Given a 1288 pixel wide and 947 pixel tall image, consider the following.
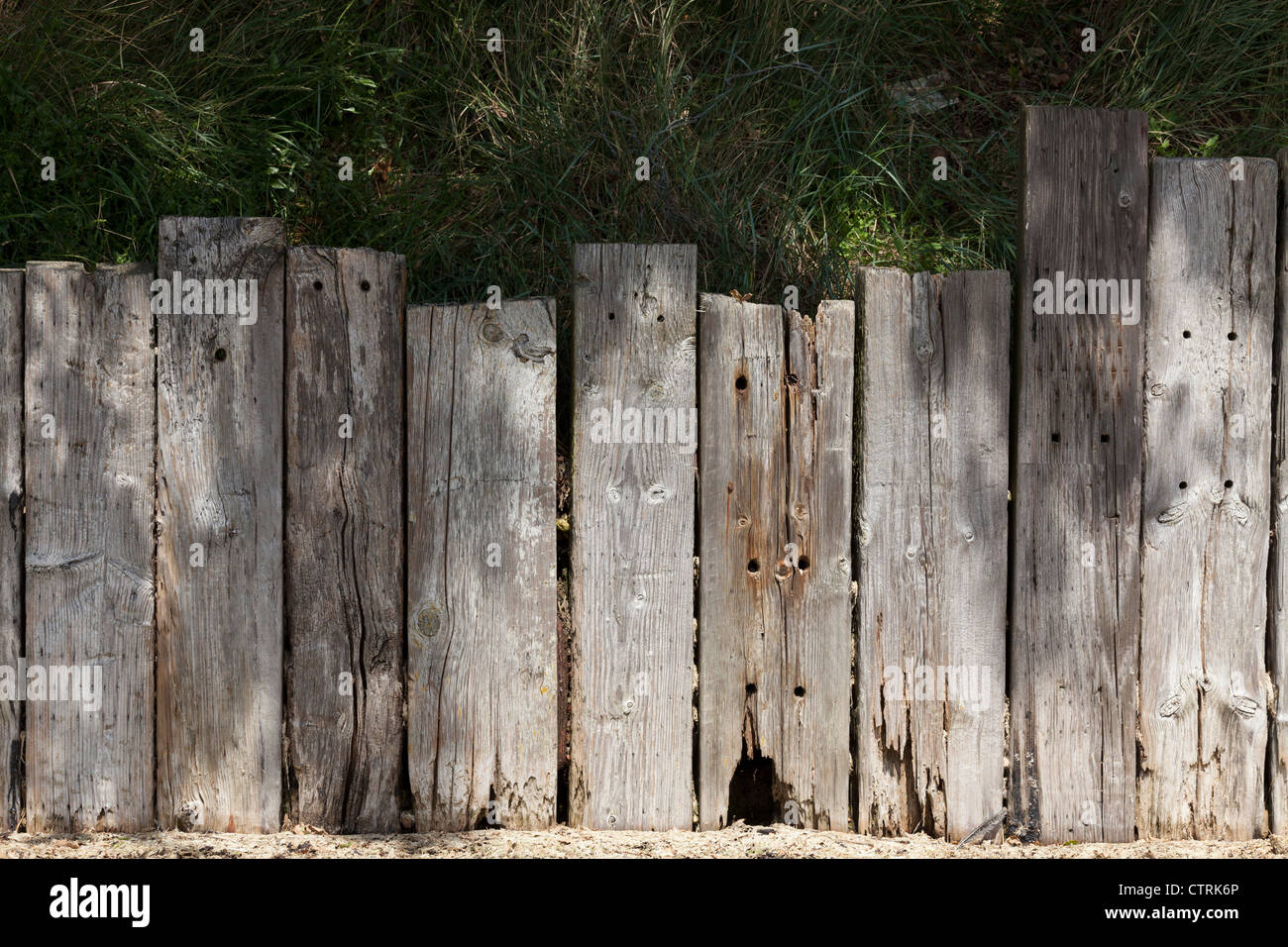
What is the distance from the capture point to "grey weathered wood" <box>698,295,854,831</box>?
3.22 m

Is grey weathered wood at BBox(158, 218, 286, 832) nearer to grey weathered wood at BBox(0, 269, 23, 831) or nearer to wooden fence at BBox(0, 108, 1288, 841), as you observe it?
wooden fence at BBox(0, 108, 1288, 841)

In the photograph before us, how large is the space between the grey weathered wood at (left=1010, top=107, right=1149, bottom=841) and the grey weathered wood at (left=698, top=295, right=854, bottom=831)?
22.0 inches

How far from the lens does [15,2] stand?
16.2 feet

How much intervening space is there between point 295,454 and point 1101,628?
2491 millimetres

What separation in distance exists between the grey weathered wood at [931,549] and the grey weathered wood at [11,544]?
2537 mm

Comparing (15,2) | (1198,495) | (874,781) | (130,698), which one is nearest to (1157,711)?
(1198,495)

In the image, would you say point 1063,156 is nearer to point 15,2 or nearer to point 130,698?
point 130,698

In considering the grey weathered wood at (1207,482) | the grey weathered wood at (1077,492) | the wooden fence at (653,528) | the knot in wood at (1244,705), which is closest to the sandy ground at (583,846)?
the wooden fence at (653,528)

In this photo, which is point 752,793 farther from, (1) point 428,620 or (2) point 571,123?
(2) point 571,123

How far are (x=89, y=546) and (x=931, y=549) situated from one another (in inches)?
100.0

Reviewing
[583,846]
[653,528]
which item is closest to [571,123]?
[653,528]

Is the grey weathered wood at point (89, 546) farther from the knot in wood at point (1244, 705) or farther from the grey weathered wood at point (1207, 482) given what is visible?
the knot in wood at point (1244, 705)

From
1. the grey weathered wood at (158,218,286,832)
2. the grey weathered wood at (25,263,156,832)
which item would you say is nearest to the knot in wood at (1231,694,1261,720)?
the grey weathered wood at (158,218,286,832)

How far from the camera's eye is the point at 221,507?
3195mm
